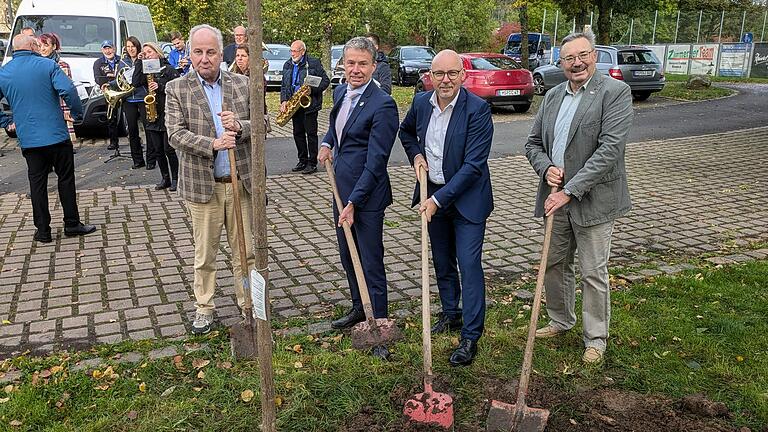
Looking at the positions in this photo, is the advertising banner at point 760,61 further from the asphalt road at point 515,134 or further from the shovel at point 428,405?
the shovel at point 428,405

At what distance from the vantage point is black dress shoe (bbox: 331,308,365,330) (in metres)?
4.82

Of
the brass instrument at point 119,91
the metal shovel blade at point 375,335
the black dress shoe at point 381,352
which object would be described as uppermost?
the brass instrument at point 119,91

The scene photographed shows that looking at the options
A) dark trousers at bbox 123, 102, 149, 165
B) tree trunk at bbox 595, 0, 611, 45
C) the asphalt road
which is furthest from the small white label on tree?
tree trunk at bbox 595, 0, 611, 45

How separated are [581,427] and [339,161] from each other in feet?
7.39

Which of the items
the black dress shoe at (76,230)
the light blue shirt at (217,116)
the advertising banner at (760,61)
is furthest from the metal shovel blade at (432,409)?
the advertising banner at (760,61)

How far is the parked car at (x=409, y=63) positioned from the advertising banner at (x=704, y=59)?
1544 centimetres

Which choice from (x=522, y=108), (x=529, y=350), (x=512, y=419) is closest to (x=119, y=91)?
(x=529, y=350)

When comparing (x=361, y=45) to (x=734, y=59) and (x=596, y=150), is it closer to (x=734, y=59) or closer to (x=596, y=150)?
(x=596, y=150)

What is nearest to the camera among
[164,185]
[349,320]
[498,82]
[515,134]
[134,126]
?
[349,320]

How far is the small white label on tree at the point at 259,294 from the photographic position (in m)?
Answer: 2.86

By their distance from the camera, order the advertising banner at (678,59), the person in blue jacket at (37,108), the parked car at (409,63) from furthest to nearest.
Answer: the advertising banner at (678,59)
the parked car at (409,63)
the person in blue jacket at (37,108)

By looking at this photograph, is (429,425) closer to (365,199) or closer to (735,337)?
(365,199)

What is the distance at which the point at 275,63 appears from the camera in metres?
23.5

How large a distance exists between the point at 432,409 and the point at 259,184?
1.62 meters
